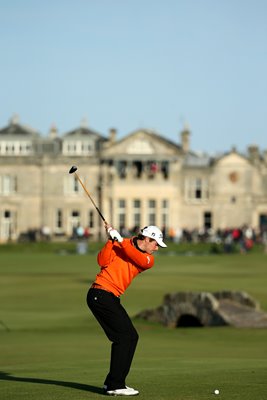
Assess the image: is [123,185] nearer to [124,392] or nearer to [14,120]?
[14,120]

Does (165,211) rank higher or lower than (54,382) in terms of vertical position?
higher

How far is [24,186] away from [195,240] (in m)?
21.6

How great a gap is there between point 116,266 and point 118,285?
0.24 meters

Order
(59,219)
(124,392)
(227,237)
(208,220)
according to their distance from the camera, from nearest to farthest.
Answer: (124,392), (227,237), (59,219), (208,220)

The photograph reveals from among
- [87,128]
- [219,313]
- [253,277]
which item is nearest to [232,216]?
[87,128]

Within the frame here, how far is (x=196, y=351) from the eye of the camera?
1032 inches

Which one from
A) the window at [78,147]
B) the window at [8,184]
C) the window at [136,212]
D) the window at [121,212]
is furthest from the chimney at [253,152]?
the window at [8,184]

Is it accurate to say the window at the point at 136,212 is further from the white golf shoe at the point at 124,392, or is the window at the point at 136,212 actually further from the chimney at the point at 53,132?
the white golf shoe at the point at 124,392

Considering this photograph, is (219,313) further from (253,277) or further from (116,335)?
(253,277)

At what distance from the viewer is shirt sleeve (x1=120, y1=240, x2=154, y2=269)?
1677 centimetres

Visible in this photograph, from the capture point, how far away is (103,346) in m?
27.8

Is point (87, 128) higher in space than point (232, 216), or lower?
higher

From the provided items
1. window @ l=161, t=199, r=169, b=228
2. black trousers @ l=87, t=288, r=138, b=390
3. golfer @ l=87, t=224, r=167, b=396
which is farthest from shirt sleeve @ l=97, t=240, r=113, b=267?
window @ l=161, t=199, r=169, b=228

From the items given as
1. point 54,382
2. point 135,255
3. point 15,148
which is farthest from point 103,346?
point 15,148
